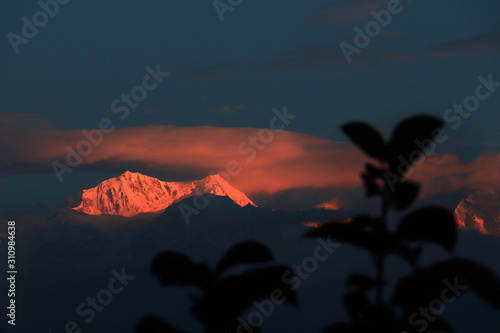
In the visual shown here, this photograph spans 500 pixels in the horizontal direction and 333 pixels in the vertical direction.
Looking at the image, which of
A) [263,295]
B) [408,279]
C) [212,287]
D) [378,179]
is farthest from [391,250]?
[212,287]

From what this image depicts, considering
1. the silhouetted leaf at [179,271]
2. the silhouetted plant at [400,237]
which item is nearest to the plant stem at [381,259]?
the silhouetted plant at [400,237]

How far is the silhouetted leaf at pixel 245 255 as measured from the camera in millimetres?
8391

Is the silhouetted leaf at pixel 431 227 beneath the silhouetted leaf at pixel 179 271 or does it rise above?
above

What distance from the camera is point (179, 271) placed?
8.97 m

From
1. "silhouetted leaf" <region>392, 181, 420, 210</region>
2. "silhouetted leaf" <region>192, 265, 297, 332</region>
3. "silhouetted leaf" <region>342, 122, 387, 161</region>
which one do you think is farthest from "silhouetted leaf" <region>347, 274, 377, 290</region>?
"silhouetted leaf" <region>342, 122, 387, 161</region>

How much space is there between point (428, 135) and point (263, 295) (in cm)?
299

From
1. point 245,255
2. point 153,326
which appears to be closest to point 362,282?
point 245,255

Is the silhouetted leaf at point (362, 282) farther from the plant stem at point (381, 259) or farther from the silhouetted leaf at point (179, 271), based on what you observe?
the silhouetted leaf at point (179, 271)

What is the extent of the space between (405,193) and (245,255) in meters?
2.30

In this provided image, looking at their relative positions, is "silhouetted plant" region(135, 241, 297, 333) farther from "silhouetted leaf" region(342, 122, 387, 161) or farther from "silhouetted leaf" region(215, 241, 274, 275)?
"silhouetted leaf" region(342, 122, 387, 161)

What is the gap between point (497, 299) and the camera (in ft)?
22.5

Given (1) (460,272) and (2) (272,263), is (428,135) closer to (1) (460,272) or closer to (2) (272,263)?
(1) (460,272)

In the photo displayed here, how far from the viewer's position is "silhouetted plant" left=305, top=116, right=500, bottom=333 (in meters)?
7.02

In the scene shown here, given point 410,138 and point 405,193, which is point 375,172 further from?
point 410,138
